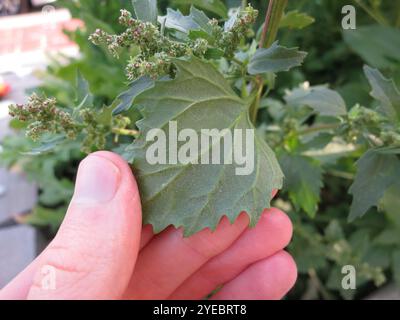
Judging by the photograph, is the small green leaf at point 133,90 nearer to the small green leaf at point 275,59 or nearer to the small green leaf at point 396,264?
the small green leaf at point 275,59

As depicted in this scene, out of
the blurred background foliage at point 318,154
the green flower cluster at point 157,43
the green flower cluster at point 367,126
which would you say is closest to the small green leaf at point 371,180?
the green flower cluster at point 367,126

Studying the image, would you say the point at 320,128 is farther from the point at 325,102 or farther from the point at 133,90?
the point at 133,90

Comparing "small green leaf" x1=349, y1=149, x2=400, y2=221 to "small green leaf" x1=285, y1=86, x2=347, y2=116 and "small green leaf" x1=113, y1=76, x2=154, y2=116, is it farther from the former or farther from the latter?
"small green leaf" x1=113, y1=76, x2=154, y2=116

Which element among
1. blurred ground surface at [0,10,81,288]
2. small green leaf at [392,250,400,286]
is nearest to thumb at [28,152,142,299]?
blurred ground surface at [0,10,81,288]

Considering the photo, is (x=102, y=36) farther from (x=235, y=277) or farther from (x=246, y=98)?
(x=235, y=277)
